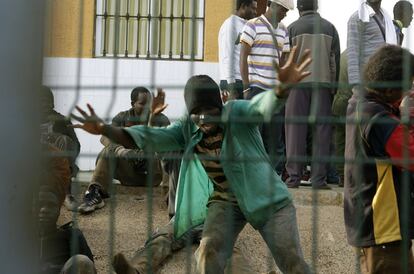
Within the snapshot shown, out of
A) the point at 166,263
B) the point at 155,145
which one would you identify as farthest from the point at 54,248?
the point at 166,263

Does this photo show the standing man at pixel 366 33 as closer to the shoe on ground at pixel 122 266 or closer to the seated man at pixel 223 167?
the seated man at pixel 223 167

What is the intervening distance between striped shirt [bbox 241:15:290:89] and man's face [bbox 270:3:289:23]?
0.13ft

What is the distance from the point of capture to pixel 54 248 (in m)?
2.94

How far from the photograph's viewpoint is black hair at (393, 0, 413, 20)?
2754mm

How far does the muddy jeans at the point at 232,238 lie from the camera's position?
3309mm

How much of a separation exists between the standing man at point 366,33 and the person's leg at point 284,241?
2.35 ft

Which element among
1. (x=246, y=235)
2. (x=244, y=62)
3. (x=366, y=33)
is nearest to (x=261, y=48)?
(x=244, y=62)

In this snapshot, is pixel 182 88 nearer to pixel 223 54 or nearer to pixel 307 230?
pixel 223 54

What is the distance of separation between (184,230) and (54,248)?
0.79 meters

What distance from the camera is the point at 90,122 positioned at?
2.58m

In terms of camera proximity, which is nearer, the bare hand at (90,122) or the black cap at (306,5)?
the bare hand at (90,122)

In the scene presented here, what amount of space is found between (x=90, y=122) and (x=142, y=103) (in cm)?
23

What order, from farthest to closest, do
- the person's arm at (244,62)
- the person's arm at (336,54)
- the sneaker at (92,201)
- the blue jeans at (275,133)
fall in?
the sneaker at (92,201) → the person's arm at (244,62) → the person's arm at (336,54) → the blue jeans at (275,133)

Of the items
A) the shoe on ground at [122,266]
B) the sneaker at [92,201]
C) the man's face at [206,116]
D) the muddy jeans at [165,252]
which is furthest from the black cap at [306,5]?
the sneaker at [92,201]
